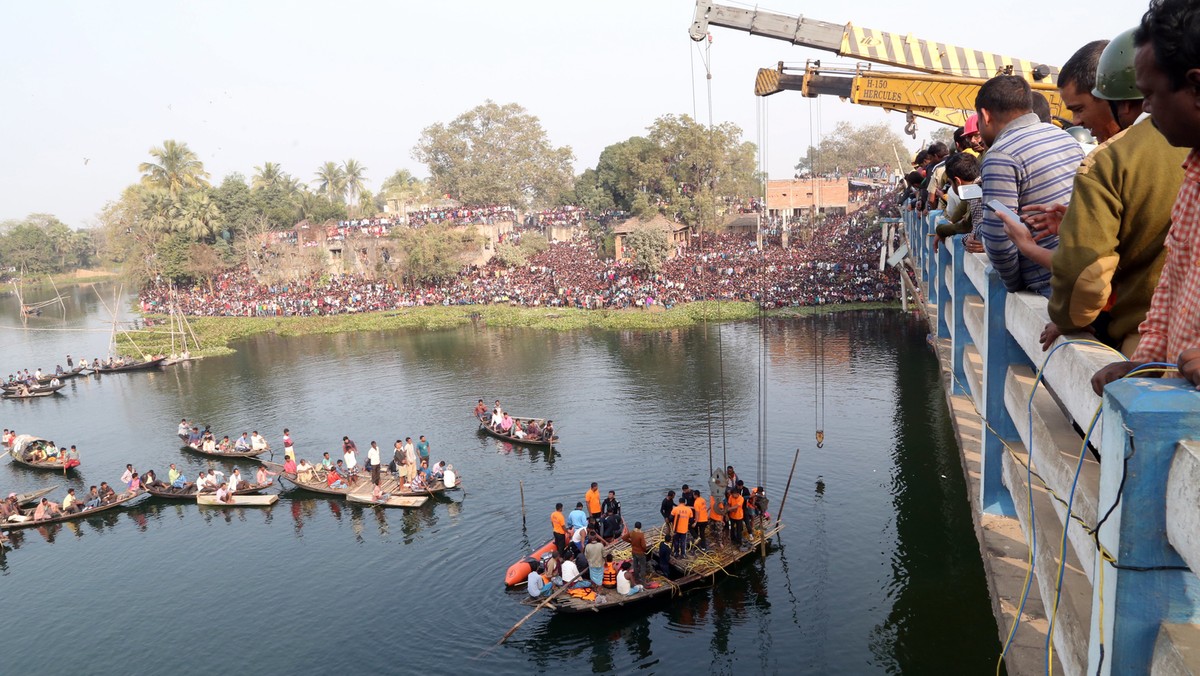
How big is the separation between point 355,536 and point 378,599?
4.04 meters

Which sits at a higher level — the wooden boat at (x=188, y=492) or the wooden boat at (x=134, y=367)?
the wooden boat at (x=134, y=367)

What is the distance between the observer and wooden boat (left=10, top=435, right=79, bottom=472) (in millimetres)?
28859

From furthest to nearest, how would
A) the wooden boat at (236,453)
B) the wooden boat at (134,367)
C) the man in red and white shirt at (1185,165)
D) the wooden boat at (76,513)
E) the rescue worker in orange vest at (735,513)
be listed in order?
the wooden boat at (134,367)
the wooden boat at (236,453)
the wooden boat at (76,513)
the rescue worker in orange vest at (735,513)
the man in red and white shirt at (1185,165)

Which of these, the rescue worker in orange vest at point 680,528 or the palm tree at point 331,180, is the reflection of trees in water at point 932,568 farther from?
the palm tree at point 331,180

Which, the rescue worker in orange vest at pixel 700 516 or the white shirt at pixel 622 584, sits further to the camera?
the rescue worker in orange vest at pixel 700 516

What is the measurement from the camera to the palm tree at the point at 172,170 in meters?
75.5

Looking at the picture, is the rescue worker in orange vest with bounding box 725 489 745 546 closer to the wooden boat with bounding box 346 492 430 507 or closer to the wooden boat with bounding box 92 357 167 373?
the wooden boat with bounding box 346 492 430 507

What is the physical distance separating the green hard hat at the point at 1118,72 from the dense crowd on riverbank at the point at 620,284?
41.7 metres

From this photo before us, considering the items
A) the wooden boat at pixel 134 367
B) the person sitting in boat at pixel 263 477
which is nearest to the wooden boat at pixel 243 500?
the person sitting in boat at pixel 263 477

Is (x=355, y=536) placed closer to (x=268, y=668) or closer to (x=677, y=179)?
(x=268, y=668)

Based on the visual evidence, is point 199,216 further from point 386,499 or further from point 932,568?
point 932,568

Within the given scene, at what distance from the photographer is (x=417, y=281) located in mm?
62406

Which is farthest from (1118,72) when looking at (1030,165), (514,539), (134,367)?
(134,367)

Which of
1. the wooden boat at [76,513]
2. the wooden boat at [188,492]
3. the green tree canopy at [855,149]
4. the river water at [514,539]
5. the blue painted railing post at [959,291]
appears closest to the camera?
the blue painted railing post at [959,291]
